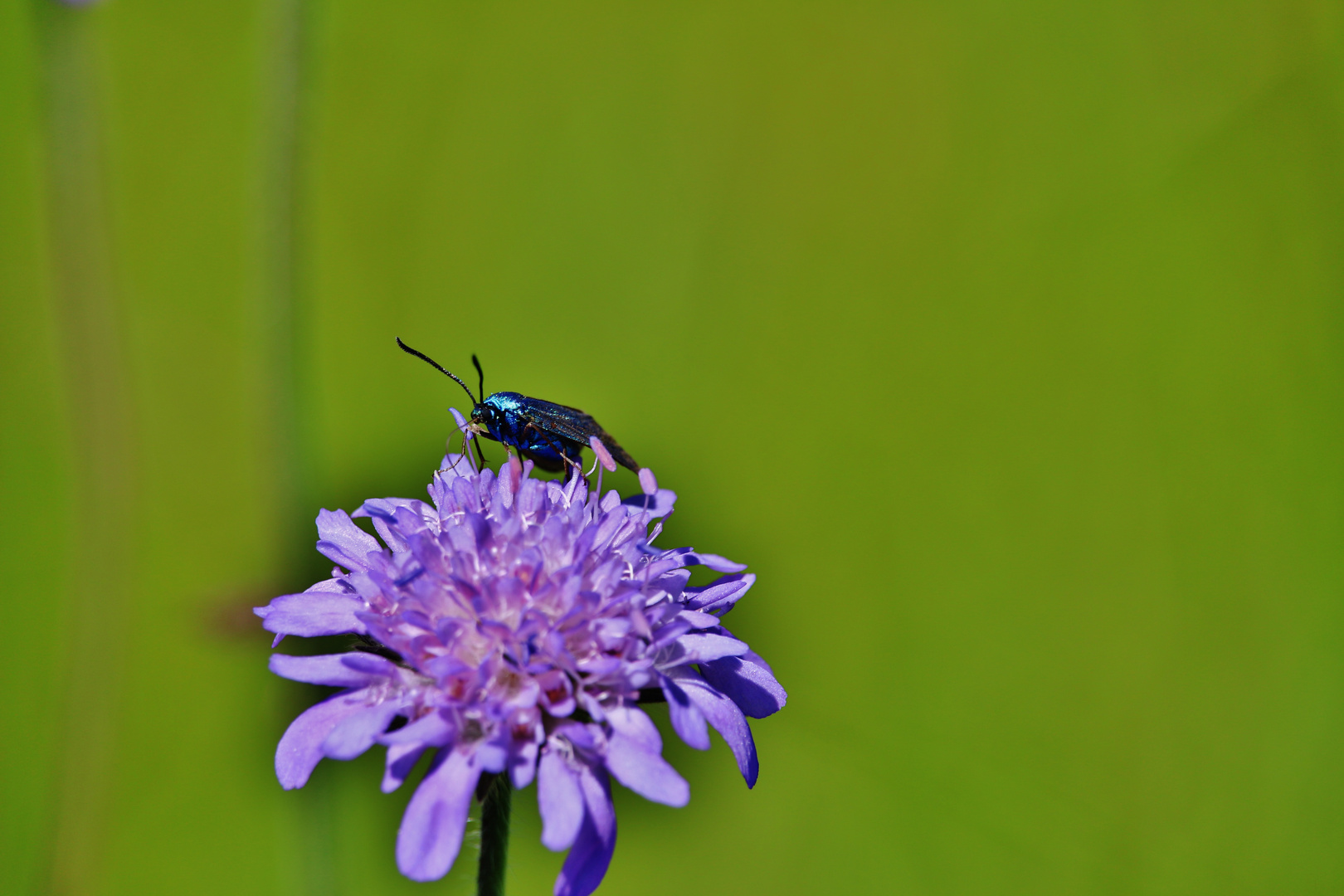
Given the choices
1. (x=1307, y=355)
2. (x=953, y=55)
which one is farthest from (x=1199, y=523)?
(x=953, y=55)

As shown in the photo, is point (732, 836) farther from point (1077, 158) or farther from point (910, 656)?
point (1077, 158)

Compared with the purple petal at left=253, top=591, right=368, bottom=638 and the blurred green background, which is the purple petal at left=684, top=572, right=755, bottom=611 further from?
the blurred green background

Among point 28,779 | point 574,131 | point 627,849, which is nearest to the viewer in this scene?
point 28,779

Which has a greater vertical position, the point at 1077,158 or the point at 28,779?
the point at 1077,158

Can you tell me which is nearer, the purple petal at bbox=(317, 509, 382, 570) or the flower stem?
the flower stem

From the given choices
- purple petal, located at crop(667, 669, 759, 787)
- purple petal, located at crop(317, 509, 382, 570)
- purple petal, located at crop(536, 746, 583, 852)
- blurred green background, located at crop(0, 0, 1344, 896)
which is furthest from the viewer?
blurred green background, located at crop(0, 0, 1344, 896)

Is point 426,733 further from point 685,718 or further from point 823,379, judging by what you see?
point 823,379

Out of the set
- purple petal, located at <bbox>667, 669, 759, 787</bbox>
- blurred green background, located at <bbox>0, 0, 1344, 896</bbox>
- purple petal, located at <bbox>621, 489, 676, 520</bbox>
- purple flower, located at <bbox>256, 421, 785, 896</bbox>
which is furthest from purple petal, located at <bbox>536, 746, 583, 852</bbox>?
blurred green background, located at <bbox>0, 0, 1344, 896</bbox>
